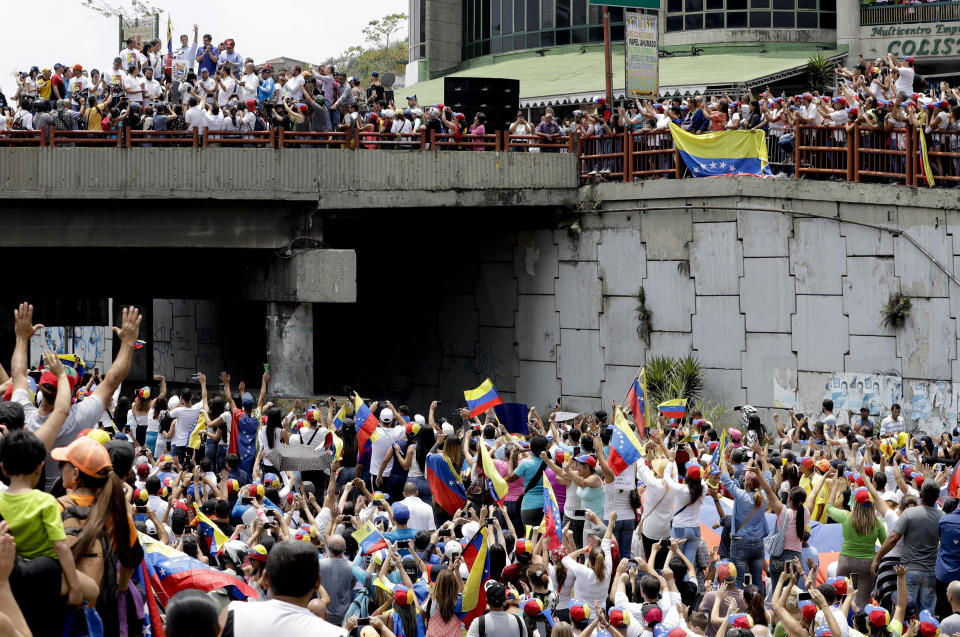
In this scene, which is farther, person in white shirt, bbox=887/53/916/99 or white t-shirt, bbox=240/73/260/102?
white t-shirt, bbox=240/73/260/102

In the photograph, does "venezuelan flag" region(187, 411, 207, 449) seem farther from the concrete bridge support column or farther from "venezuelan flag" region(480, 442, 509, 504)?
the concrete bridge support column

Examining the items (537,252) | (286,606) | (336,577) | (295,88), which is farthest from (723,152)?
(286,606)

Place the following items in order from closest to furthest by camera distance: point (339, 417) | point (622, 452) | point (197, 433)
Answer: point (622, 452) < point (197, 433) < point (339, 417)

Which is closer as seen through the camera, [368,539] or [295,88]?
[368,539]

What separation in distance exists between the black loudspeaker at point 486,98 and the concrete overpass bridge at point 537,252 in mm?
1921

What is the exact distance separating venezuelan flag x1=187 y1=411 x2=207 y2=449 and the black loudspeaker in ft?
35.4

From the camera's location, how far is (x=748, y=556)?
38.3ft

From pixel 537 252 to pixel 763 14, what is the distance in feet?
44.5

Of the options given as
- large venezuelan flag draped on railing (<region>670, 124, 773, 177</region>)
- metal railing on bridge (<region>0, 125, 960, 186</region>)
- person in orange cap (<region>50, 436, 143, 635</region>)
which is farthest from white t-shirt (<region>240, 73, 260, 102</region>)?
person in orange cap (<region>50, 436, 143, 635</region>)

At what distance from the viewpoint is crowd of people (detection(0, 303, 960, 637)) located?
213 inches

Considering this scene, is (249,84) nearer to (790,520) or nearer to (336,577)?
(790,520)

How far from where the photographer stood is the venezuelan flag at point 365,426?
50.2ft

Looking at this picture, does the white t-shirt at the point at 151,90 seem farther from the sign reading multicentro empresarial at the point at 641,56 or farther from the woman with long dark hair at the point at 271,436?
the woman with long dark hair at the point at 271,436

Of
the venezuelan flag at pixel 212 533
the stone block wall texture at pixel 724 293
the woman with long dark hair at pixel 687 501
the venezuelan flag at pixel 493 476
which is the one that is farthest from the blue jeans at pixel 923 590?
the stone block wall texture at pixel 724 293
